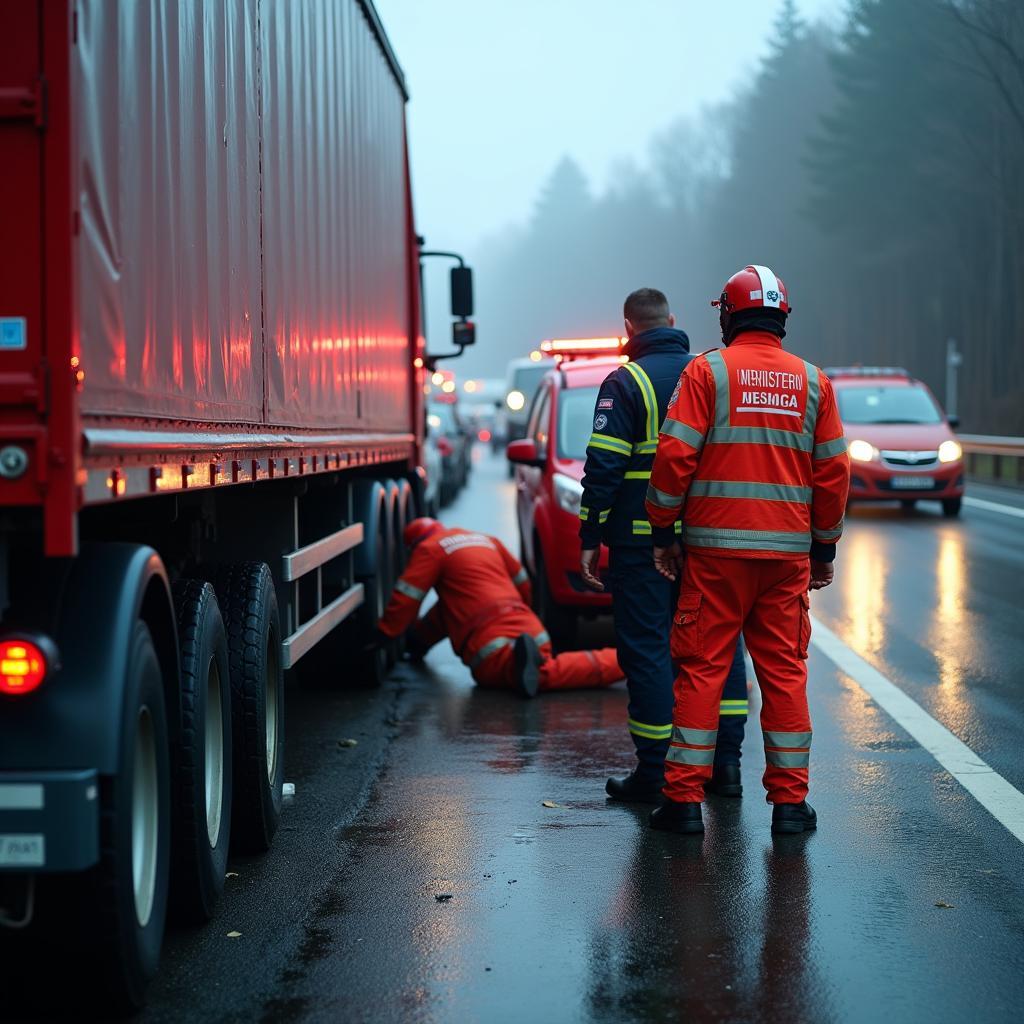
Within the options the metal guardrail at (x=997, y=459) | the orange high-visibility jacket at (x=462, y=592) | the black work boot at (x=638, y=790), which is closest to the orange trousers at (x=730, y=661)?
the black work boot at (x=638, y=790)

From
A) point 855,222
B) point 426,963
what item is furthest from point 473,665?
point 855,222

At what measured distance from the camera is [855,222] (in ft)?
206

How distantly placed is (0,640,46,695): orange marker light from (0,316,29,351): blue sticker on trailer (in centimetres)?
64

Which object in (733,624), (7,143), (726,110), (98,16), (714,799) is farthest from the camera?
(726,110)

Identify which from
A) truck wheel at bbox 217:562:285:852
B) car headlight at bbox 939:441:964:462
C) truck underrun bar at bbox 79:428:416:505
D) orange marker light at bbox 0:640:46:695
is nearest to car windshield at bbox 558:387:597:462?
truck underrun bar at bbox 79:428:416:505

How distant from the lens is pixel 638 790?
269 inches

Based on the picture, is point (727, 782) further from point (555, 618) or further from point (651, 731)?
point (555, 618)

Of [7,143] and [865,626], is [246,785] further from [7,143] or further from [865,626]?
[865,626]

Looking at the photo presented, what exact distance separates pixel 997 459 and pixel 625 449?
2551 cm

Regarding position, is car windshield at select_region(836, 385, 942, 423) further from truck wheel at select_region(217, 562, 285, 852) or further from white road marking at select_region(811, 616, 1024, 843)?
truck wheel at select_region(217, 562, 285, 852)

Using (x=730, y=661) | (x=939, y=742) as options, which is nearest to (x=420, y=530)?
(x=939, y=742)

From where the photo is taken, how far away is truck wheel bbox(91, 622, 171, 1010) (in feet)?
13.0

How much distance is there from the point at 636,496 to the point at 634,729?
0.91 meters

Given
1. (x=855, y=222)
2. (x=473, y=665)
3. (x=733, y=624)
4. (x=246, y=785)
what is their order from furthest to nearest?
(x=855, y=222) < (x=473, y=665) < (x=733, y=624) < (x=246, y=785)
